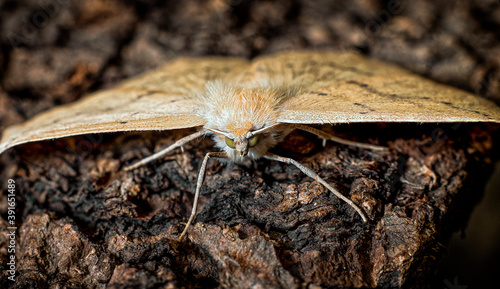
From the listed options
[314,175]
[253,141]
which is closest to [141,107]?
[253,141]

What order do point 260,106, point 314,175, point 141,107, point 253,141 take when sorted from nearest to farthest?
1. point 314,175
2. point 253,141
3. point 260,106
4. point 141,107

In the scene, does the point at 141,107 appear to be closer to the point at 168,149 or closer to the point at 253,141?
the point at 168,149

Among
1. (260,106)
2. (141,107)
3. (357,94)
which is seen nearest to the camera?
(260,106)

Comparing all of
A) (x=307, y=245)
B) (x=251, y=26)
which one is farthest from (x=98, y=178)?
(x=251, y=26)

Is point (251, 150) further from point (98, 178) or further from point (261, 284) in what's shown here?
point (98, 178)

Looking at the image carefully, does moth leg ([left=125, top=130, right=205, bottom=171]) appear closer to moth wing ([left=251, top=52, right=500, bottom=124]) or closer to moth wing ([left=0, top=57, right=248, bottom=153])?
moth wing ([left=0, top=57, right=248, bottom=153])

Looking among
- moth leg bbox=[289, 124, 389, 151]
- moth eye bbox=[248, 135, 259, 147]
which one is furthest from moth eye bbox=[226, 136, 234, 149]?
moth leg bbox=[289, 124, 389, 151]

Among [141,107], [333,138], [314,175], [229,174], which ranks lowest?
[314,175]

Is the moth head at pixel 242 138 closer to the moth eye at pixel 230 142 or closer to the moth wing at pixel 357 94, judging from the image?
the moth eye at pixel 230 142
